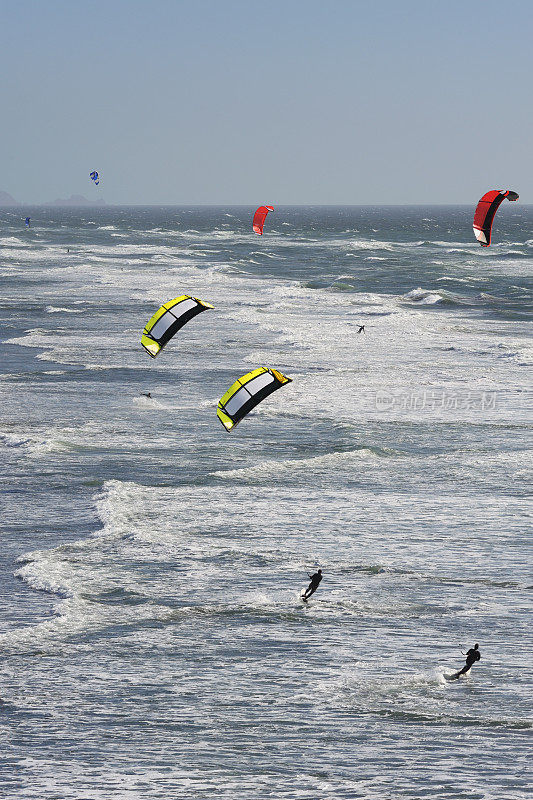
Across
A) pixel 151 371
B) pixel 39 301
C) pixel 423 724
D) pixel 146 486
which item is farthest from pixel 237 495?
pixel 39 301

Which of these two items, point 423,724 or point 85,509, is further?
point 85,509

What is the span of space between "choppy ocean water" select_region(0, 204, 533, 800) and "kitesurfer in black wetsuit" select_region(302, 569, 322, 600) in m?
0.20

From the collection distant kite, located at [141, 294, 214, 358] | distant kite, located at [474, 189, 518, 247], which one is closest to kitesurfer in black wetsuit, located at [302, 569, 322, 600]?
distant kite, located at [141, 294, 214, 358]

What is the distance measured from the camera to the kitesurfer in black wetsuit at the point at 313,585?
17.0m

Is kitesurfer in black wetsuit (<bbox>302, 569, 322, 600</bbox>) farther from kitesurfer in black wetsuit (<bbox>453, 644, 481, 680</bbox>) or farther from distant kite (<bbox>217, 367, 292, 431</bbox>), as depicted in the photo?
distant kite (<bbox>217, 367, 292, 431</bbox>)

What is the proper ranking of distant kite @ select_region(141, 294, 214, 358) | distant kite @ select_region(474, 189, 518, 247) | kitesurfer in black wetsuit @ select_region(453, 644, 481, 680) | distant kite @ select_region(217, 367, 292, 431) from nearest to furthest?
kitesurfer in black wetsuit @ select_region(453, 644, 481, 680)
distant kite @ select_region(217, 367, 292, 431)
distant kite @ select_region(141, 294, 214, 358)
distant kite @ select_region(474, 189, 518, 247)

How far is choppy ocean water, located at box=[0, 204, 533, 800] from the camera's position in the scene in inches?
507

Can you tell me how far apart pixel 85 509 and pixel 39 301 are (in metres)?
41.1

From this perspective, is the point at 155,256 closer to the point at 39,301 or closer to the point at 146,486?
the point at 39,301

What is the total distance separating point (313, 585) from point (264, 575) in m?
1.52

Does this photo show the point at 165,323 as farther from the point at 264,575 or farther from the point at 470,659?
the point at 470,659

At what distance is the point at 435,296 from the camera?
215 feet

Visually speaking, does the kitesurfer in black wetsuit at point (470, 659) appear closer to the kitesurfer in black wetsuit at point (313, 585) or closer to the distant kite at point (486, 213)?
the kitesurfer in black wetsuit at point (313, 585)

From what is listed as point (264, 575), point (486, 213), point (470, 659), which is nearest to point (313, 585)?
point (264, 575)
